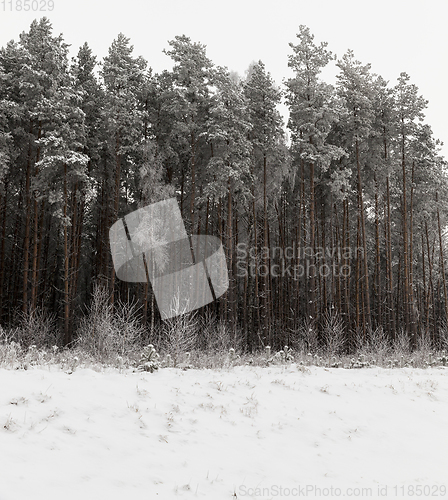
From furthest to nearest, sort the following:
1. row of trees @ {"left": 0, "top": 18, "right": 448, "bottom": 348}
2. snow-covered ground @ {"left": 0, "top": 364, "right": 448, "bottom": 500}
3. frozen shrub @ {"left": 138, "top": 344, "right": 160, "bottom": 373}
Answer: row of trees @ {"left": 0, "top": 18, "right": 448, "bottom": 348}, frozen shrub @ {"left": 138, "top": 344, "right": 160, "bottom": 373}, snow-covered ground @ {"left": 0, "top": 364, "right": 448, "bottom": 500}

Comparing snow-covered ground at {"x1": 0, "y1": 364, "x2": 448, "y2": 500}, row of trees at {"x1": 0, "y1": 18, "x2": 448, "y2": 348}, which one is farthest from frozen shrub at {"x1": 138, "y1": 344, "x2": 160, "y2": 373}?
row of trees at {"x1": 0, "y1": 18, "x2": 448, "y2": 348}

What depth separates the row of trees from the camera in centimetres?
1920

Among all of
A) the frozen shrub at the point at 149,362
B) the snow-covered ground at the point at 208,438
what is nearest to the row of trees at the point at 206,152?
the frozen shrub at the point at 149,362

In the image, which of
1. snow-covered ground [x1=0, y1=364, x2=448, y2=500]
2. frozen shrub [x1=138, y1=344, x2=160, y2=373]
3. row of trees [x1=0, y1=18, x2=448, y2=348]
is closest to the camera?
snow-covered ground [x1=0, y1=364, x2=448, y2=500]

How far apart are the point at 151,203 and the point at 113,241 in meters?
3.39

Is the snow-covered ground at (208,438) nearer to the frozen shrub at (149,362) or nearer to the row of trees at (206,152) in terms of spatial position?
the frozen shrub at (149,362)

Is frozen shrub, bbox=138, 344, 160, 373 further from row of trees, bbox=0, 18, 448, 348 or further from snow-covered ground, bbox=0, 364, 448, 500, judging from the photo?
row of trees, bbox=0, 18, 448, 348

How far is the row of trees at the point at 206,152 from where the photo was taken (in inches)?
756

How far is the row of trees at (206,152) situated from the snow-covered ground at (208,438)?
10.3 metres

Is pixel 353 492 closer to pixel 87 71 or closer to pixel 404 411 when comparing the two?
pixel 404 411

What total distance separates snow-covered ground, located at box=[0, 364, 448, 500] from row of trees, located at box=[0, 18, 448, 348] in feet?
33.8

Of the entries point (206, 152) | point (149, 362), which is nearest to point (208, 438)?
point (149, 362)

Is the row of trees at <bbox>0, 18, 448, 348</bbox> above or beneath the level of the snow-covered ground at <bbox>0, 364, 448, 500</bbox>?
above

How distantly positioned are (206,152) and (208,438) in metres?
18.0
